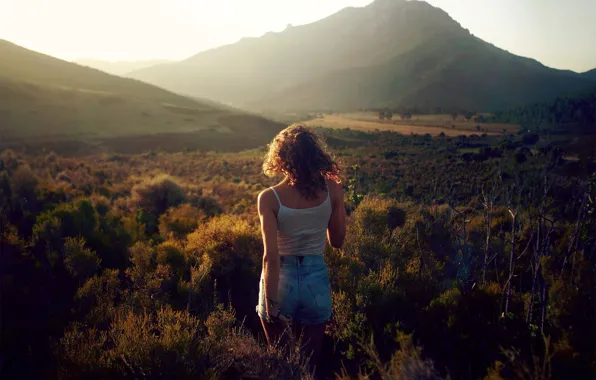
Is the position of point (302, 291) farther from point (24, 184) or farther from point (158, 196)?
point (158, 196)

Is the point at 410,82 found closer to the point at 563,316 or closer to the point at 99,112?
the point at 99,112

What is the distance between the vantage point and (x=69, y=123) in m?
53.0

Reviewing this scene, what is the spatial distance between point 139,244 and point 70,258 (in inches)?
42.3

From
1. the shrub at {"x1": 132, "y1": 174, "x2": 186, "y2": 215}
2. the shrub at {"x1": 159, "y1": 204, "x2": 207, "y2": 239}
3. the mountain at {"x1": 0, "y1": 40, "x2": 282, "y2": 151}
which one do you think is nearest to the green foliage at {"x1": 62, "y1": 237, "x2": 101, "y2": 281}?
the shrub at {"x1": 159, "y1": 204, "x2": 207, "y2": 239}

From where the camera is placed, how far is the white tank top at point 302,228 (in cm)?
233

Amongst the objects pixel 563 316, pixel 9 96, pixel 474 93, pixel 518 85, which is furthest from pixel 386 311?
pixel 518 85

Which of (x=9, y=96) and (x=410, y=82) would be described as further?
(x=410, y=82)

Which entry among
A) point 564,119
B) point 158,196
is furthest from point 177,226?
point 564,119

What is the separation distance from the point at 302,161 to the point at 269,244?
0.55 meters

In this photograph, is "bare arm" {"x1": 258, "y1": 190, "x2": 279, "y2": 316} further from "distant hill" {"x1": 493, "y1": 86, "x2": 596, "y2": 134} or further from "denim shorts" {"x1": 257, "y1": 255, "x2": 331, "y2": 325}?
"distant hill" {"x1": 493, "y1": 86, "x2": 596, "y2": 134}

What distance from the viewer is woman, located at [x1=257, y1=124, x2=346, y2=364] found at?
2.32 metres

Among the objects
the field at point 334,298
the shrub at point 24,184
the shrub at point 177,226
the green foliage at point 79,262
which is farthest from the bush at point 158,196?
the green foliage at point 79,262

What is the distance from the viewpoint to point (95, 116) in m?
58.8

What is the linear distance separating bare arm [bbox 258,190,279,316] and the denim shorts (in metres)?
0.09
